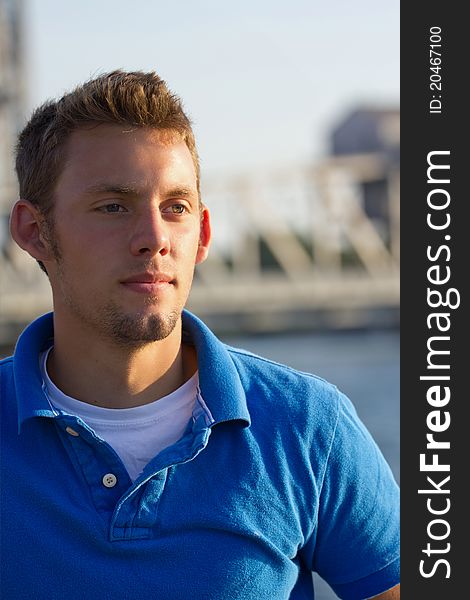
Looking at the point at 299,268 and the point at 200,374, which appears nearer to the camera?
the point at 200,374

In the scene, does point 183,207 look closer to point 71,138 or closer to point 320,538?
point 71,138

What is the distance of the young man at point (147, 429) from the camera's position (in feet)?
5.85

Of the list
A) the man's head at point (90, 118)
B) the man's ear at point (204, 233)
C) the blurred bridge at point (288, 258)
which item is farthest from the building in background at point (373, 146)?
the man's head at point (90, 118)

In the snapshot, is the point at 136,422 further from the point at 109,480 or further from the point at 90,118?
the point at 90,118

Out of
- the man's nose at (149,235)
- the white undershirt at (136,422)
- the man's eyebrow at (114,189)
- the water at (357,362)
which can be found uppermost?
the man's eyebrow at (114,189)

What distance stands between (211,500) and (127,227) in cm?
43

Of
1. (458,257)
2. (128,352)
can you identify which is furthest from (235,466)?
(458,257)

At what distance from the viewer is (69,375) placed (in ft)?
6.43

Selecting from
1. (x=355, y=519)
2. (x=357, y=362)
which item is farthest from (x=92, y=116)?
(x=357, y=362)

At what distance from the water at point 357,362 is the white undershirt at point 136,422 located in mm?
11749

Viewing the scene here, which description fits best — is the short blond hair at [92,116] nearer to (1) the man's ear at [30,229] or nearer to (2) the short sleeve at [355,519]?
(1) the man's ear at [30,229]

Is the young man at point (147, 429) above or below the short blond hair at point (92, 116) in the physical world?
below

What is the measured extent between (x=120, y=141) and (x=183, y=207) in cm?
14

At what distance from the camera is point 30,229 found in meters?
2.02
